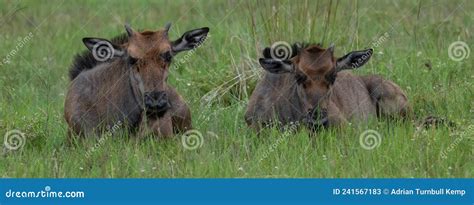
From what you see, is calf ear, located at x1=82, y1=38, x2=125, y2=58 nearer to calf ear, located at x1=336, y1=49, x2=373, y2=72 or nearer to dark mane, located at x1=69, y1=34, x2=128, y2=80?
dark mane, located at x1=69, y1=34, x2=128, y2=80

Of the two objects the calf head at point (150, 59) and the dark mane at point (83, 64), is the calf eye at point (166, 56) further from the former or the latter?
the dark mane at point (83, 64)

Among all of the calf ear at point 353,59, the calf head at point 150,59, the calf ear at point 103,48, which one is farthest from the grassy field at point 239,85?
the calf ear at point 103,48

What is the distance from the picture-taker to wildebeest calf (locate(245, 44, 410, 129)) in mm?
13086

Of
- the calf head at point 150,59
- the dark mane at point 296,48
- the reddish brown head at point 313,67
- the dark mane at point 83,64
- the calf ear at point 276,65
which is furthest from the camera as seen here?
the dark mane at point 83,64

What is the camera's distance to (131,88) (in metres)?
13.1

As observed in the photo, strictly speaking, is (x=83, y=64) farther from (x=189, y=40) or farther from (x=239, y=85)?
(x=239, y=85)

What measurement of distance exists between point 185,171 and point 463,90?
4975 millimetres

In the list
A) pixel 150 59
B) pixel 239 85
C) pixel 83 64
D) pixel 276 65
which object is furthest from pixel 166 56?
pixel 239 85

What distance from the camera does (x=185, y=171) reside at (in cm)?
1130

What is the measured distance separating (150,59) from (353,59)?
8.28ft

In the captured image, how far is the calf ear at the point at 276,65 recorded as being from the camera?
13391mm

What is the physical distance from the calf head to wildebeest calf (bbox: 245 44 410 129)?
1.26m

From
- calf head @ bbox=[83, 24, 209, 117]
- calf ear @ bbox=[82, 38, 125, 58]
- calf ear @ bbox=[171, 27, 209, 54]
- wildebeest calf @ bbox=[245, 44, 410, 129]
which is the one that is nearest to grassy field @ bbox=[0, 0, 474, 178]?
wildebeest calf @ bbox=[245, 44, 410, 129]

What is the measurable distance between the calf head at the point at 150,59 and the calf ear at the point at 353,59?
5.50 feet
